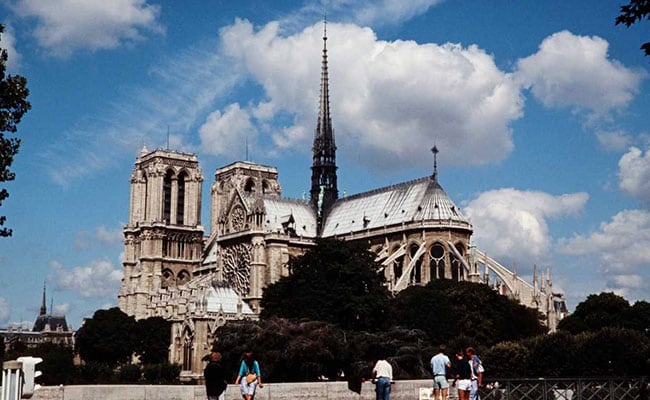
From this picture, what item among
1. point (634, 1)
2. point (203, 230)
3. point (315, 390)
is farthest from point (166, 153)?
point (634, 1)

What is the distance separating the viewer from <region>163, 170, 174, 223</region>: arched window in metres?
122

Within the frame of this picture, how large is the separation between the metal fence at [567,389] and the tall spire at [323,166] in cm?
7667

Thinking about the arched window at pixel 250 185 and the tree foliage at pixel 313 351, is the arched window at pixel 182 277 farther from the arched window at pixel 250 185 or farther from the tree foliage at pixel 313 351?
the tree foliage at pixel 313 351

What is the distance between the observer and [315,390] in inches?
1186

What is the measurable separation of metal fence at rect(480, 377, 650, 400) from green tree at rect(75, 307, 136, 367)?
70902 mm

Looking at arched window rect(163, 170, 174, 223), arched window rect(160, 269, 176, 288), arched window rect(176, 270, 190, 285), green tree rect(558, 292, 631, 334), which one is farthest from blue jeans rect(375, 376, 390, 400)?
arched window rect(163, 170, 174, 223)

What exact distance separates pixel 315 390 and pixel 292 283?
1503 inches

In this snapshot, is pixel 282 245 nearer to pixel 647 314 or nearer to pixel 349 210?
pixel 349 210

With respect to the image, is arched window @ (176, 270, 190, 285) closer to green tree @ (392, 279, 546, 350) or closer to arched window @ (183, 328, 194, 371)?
arched window @ (183, 328, 194, 371)

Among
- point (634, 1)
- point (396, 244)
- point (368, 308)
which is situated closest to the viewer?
point (634, 1)

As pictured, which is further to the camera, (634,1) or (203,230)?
(203,230)

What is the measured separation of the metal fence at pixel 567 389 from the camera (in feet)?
89.9

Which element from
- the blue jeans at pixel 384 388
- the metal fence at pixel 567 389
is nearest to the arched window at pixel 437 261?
the metal fence at pixel 567 389

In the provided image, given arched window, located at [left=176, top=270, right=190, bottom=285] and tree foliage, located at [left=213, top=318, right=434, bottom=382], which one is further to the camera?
arched window, located at [left=176, top=270, right=190, bottom=285]
